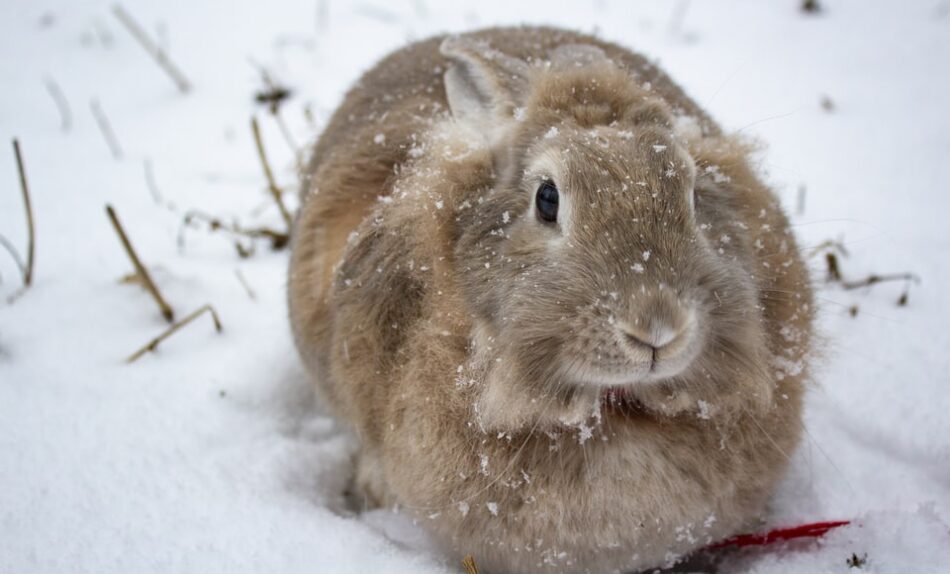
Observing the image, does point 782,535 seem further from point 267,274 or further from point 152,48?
point 152,48

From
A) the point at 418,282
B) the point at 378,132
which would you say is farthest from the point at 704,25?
the point at 418,282

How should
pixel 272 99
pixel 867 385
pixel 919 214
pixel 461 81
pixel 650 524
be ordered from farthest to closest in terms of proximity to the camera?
pixel 272 99 → pixel 919 214 → pixel 867 385 → pixel 461 81 → pixel 650 524

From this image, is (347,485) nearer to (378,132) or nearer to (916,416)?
(378,132)

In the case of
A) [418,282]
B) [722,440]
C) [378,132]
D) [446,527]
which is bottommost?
[446,527]

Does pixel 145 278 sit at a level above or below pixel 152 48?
below

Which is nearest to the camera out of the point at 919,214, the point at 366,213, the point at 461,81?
the point at 461,81

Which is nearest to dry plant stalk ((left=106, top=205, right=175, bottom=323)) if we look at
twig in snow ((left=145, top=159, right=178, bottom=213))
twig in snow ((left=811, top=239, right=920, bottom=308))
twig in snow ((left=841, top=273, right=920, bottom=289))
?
twig in snow ((left=145, top=159, right=178, bottom=213))

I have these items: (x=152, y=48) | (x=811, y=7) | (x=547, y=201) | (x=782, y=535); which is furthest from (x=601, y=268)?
(x=152, y=48)
